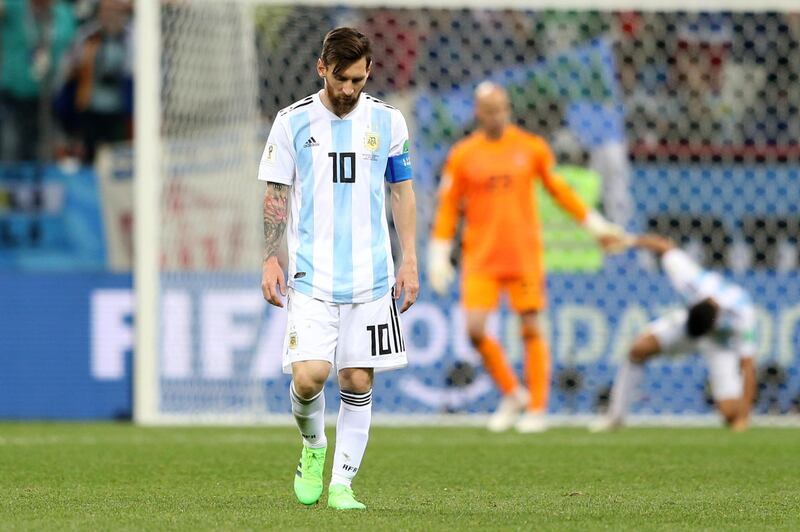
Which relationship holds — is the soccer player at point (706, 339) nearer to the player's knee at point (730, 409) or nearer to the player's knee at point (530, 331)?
the player's knee at point (730, 409)

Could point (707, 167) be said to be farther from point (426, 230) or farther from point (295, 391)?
point (295, 391)

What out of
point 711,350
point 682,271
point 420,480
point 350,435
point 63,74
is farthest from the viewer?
point 63,74

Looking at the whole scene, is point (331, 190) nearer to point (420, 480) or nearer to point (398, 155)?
point (398, 155)

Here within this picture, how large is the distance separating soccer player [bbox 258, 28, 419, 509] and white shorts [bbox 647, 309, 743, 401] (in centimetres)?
578

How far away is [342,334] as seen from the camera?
5.66 metres

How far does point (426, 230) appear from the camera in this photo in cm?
1274

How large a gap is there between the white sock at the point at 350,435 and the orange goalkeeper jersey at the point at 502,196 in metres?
5.13

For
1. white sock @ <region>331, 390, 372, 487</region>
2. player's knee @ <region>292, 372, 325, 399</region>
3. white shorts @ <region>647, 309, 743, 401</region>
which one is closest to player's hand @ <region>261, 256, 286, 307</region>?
player's knee @ <region>292, 372, 325, 399</region>

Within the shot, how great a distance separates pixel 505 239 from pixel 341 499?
5.29 metres

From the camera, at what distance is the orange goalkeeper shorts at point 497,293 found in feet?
35.5

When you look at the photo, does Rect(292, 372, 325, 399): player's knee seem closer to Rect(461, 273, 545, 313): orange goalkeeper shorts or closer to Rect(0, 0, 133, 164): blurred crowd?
Rect(461, 273, 545, 313): orange goalkeeper shorts

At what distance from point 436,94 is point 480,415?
2.67m

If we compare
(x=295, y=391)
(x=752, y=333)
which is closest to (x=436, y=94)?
(x=752, y=333)

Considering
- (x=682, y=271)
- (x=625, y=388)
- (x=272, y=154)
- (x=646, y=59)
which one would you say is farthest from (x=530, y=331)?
(x=272, y=154)
